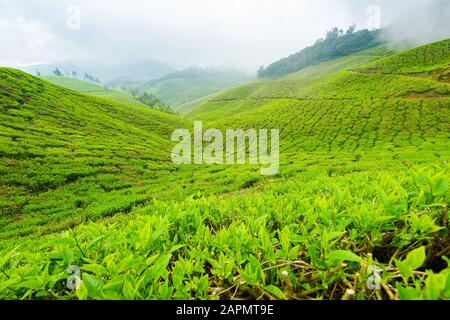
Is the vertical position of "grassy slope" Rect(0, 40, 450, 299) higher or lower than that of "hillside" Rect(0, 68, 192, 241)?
higher

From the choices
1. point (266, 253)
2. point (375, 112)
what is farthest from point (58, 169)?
point (375, 112)

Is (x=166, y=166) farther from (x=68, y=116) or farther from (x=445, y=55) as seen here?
(x=445, y=55)

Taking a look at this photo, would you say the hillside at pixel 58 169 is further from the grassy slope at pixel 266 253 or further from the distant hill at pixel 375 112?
→ the distant hill at pixel 375 112

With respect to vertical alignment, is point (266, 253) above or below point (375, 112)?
below

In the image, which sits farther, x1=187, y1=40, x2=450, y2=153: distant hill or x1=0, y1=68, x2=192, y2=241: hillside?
x1=187, y1=40, x2=450, y2=153: distant hill

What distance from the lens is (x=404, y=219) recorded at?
189cm

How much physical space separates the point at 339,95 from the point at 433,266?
101542 mm

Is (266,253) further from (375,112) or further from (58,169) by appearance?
(375,112)

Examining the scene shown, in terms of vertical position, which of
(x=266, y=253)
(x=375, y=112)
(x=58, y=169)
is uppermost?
(x=375, y=112)

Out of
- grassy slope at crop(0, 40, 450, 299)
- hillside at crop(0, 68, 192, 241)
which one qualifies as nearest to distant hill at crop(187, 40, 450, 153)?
hillside at crop(0, 68, 192, 241)

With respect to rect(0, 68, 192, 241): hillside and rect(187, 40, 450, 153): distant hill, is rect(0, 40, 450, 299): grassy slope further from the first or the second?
rect(187, 40, 450, 153): distant hill

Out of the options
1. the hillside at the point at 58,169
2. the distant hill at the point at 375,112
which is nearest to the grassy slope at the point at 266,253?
the hillside at the point at 58,169

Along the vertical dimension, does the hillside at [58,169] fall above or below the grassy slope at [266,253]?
below
